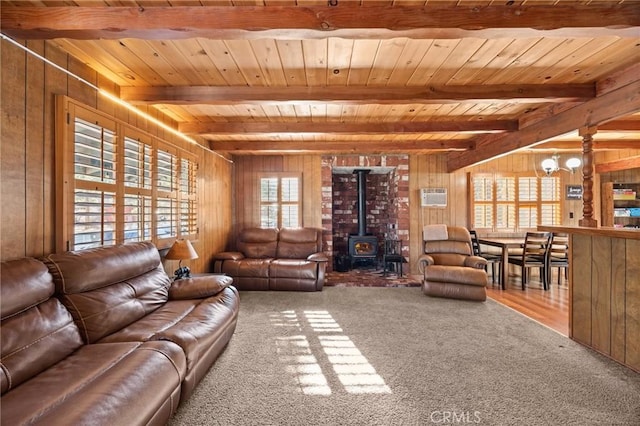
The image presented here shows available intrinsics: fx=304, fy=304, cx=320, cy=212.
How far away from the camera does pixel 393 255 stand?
5598 mm

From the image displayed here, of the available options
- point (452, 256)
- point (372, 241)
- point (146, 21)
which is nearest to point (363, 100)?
point (146, 21)

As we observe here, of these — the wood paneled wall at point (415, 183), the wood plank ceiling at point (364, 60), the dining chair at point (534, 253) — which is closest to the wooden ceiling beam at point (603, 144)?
the wood paneled wall at point (415, 183)

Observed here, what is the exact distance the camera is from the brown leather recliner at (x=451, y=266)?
4020 millimetres

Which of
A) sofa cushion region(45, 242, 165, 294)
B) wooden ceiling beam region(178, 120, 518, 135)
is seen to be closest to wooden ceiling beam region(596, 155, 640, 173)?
wooden ceiling beam region(178, 120, 518, 135)

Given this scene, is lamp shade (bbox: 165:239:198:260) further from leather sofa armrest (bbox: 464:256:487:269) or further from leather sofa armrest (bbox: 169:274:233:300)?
leather sofa armrest (bbox: 464:256:487:269)

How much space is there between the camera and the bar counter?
7.57 feet

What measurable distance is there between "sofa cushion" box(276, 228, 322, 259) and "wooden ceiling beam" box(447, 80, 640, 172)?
2.96 metres

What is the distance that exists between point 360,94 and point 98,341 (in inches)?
110

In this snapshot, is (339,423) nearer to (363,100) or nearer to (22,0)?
(363,100)

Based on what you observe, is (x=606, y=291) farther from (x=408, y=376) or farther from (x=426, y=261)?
(x=426, y=261)

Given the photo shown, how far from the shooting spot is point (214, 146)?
16.4 ft

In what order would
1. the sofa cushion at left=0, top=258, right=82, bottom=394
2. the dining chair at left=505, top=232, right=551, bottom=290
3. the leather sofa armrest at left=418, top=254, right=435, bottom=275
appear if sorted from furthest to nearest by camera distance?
the dining chair at left=505, top=232, right=551, bottom=290 < the leather sofa armrest at left=418, top=254, right=435, bottom=275 < the sofa cushion at left=0, top=258, right=82, bottom=394

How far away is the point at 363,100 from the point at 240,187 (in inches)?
148

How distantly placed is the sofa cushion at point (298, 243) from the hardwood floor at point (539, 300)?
2782mm
